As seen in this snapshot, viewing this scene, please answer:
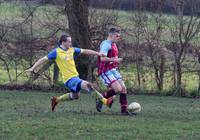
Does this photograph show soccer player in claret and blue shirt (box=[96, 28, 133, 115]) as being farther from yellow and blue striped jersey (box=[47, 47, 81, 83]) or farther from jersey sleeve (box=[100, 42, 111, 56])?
yellow and blue striped jersey (box=[47, 47, 81, 83])

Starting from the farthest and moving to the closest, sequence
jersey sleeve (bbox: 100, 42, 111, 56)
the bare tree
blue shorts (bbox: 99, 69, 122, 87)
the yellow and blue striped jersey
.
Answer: the bare tree → blue shorts (bbox: 99, 69, 122, 87) → jersey sleeve (bbox: 100, 42, 111, 56) → the yellow and blue striped jersey

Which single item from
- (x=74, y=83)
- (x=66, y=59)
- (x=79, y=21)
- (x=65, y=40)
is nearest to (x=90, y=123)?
(x=74, y=83)

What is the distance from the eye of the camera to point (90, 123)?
10344mm

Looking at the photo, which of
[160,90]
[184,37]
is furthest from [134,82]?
[184,37]

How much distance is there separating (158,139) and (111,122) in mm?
1768

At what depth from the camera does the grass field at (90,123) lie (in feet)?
30.1

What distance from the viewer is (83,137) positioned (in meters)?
8.98

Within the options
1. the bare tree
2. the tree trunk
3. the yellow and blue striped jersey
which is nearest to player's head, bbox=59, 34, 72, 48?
the yellow and blue striped jersey

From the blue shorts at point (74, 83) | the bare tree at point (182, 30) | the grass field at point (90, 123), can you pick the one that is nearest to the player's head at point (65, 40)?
the blue shorts at point (74, 83)

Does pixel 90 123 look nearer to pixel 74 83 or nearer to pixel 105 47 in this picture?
pixel 74 83

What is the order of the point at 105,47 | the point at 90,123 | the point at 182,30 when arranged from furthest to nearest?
the point at 182,30 → the point at 105,47 → the point at 90,123

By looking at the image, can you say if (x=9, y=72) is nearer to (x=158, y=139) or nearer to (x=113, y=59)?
(x=113, y=59)

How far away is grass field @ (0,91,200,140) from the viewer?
916 cm

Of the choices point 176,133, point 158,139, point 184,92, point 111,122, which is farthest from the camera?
point 184,92
